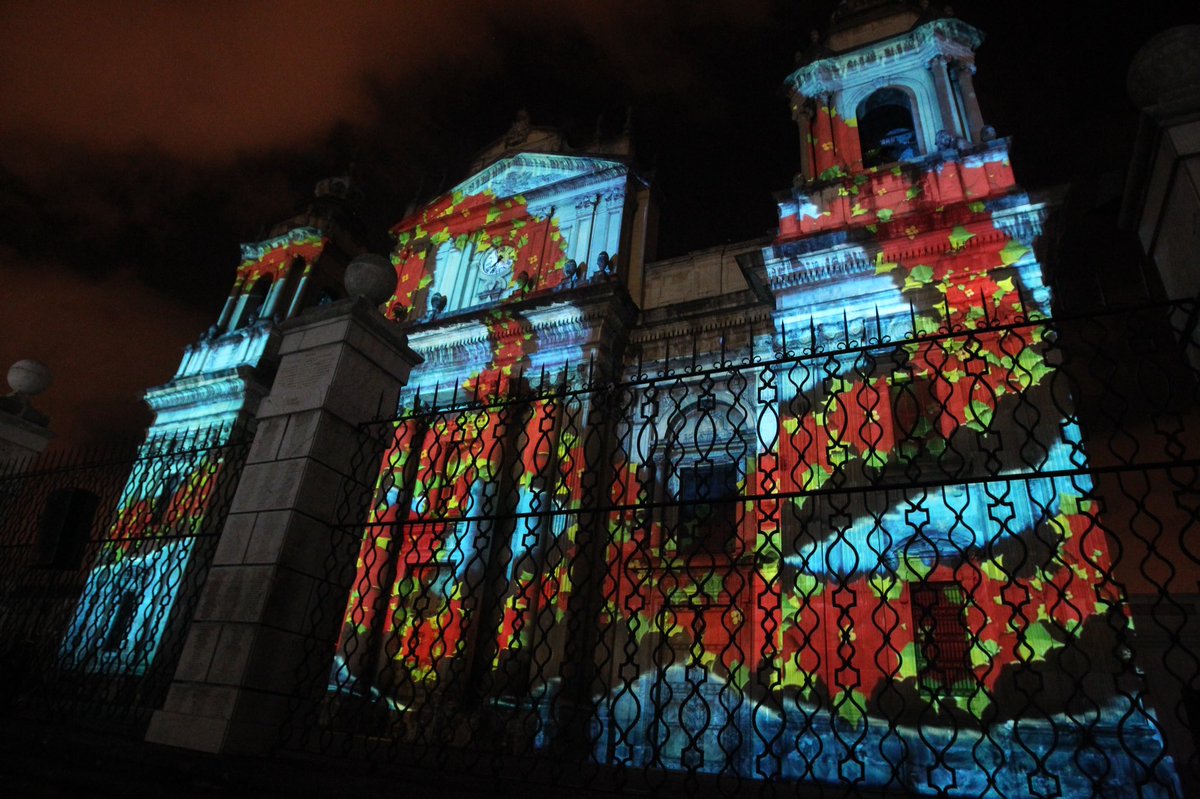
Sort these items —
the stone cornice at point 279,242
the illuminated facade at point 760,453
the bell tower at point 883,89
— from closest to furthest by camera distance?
the illuminated facade at point 760,453
the bell tower at point 883,89
the stone cornice at point 279,242

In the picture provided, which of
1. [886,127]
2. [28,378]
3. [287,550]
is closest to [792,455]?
[287,550]

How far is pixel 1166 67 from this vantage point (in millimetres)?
4266

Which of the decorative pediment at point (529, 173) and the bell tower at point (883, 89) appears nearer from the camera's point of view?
the bell tower at point (883, 89)

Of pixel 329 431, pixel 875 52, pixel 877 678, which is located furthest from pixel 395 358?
pixel 875 52

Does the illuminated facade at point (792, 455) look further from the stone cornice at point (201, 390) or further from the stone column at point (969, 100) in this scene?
the stone cornice at point (201, 390)

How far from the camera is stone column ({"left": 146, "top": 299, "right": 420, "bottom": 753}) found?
4535 millimetres

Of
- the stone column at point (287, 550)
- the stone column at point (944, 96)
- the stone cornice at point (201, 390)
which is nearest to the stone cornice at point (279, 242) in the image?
the stone cornice at point (201, 390)

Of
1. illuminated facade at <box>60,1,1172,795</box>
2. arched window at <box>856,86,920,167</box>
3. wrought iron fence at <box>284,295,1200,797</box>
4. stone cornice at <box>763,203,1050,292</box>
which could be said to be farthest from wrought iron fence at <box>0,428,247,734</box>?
arched window at <box>856,86,920,167</box>

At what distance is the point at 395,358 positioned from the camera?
5.93 meters

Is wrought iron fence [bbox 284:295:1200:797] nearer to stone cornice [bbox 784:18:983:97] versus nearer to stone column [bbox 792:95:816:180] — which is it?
stone column [bbox 792:95:816:180]

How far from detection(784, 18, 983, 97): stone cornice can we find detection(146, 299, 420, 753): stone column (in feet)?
43.1

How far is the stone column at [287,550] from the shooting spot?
4535 millimetres

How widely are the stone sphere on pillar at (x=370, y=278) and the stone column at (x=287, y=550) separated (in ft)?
0.75

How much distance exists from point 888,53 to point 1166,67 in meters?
12.2
